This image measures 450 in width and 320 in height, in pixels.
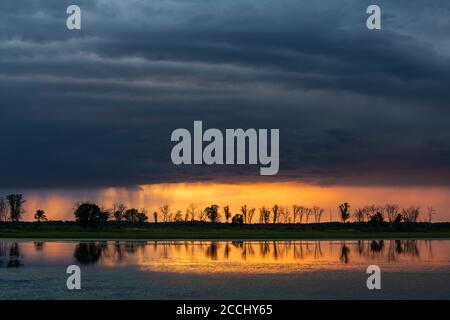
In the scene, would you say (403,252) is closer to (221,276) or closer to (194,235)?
(221,276)

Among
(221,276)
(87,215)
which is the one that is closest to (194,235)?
(87,215)

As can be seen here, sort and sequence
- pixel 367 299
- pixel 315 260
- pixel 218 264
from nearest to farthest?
pixel 367 299
pixel 218 264
pixel 315 260

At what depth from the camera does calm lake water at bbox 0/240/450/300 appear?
3566 cm

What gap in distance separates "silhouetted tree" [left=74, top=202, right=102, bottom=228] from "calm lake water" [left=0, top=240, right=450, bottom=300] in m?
103

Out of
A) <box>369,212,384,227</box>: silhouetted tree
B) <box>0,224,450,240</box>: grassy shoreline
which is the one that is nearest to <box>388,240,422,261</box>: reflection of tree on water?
<box>0,224,450,240</box>: grassy shoreline

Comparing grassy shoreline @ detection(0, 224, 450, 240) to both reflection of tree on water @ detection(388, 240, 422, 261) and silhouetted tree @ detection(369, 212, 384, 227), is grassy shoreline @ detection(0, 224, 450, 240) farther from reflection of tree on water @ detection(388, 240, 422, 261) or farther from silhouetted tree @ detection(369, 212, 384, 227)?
silhouetted tree @ detection(369, 212, 384, 227)

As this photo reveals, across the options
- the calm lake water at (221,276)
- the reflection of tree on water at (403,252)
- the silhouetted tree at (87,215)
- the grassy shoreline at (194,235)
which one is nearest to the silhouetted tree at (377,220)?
the grassy shoreline at (194,235)

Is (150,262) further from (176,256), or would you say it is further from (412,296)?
(412,296)

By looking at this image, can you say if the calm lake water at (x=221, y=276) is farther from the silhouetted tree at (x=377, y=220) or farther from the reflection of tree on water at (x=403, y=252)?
the silhouetted tree at (x=377, y=220)

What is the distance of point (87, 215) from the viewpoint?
16450cm

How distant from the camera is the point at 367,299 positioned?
3438 centimetres
